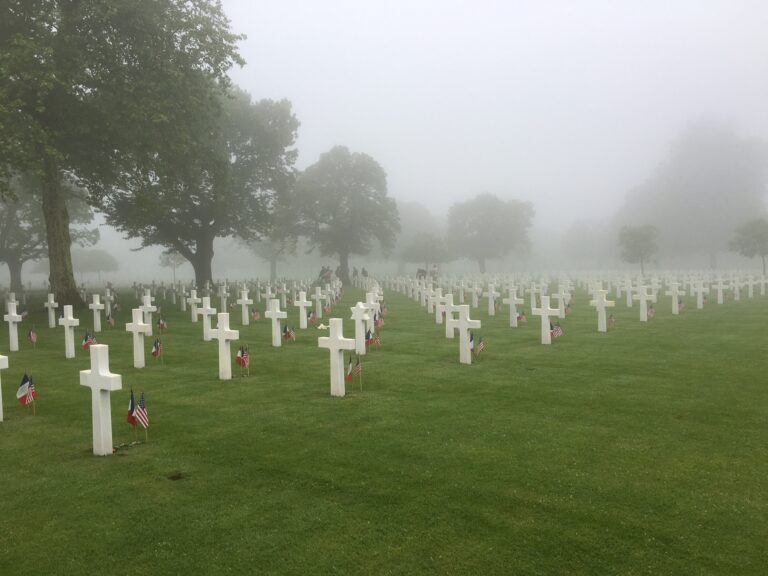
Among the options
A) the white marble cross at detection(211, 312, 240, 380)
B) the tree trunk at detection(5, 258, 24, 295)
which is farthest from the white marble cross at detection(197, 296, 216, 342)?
the tree trunk at detection(5, 258, 24, 295)

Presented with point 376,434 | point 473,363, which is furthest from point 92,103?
point 376,434

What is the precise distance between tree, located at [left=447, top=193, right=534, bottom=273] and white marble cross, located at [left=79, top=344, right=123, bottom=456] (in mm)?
63566

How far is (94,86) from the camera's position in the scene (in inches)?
826

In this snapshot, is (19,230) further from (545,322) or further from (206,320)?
(545,322)

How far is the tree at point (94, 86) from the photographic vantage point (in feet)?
60.6

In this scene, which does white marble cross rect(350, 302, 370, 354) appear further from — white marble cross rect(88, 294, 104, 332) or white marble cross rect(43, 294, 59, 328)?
white marble cross rect(43, 294, 59, 328)

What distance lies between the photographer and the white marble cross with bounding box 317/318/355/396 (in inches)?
328

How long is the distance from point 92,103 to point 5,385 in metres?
13.8

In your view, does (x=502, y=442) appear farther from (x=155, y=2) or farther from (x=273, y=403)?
(x=155, y=2)

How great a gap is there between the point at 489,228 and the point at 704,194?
865 inches

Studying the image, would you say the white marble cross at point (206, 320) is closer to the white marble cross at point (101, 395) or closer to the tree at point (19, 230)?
the white marble cross at point (101, 395)

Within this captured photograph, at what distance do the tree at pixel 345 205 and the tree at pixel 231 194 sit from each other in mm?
10313

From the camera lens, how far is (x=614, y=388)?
332 inches

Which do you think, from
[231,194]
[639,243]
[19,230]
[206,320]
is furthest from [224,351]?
[639,243]
